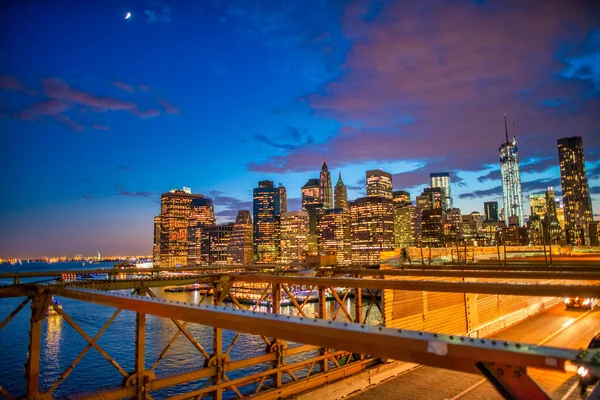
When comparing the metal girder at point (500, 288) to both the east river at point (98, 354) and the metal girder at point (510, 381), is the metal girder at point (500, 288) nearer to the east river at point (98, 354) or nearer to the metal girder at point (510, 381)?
the metal girder at point (510, 381)

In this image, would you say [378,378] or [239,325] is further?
[378,378]

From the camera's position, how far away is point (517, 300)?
87.9ft

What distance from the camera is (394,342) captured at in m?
3.13

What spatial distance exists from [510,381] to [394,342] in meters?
0.88

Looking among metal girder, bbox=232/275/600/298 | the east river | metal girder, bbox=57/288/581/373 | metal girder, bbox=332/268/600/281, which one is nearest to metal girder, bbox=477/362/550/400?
metal girder, bbox=57/288/581/373

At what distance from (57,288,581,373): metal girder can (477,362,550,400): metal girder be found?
0.11 metres

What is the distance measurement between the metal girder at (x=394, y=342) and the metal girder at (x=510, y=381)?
4.4 inches

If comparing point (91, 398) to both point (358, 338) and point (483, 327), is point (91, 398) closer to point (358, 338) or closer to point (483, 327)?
point (358, 338)

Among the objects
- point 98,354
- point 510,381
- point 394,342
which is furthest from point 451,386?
point 98,354

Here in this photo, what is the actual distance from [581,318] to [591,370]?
3133 cm

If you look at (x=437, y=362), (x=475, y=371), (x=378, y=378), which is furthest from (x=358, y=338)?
(x=378, y=378)

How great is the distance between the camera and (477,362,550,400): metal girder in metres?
2.88

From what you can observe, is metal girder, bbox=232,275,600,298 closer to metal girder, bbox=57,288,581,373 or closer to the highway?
metal girder, bbox=57,288,581,373

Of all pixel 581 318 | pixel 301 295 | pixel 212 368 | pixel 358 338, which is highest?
pixel 358 338
